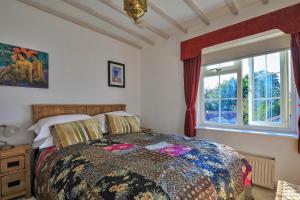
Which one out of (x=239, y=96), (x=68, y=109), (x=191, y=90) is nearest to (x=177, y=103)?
(x=191, y=90)

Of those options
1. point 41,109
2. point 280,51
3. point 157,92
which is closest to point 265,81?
point 280,51

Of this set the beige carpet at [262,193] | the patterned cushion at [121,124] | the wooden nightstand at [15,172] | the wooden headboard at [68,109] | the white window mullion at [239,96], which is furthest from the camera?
the white window mullion at [239,96]

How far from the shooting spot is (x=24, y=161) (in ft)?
6.07

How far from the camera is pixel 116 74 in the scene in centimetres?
327

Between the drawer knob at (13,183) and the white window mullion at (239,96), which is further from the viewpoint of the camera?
the white window mullion at (239,96)

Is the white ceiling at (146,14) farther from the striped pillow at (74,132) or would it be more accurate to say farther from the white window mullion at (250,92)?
the striped pillow at (74,132)

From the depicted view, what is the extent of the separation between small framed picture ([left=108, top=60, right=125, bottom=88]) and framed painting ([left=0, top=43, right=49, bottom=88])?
3.49 ft

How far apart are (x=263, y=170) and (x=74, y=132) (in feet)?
8.00

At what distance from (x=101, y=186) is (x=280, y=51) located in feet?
8.41

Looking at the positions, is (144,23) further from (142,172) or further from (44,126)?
(142,172)

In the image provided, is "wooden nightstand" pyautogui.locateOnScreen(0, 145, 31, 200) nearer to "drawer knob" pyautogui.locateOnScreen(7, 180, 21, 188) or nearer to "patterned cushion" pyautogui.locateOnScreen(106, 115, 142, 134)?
"drawer knob" pyautogui.locateOnScreen(7, 180, 21, 188)

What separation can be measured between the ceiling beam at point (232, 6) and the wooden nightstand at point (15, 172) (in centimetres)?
303

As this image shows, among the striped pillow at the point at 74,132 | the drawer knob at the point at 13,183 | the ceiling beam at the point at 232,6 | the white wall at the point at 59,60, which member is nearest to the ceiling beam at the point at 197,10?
the ceiling beam at the point at 232,6

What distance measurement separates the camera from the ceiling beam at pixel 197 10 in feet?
7.19
